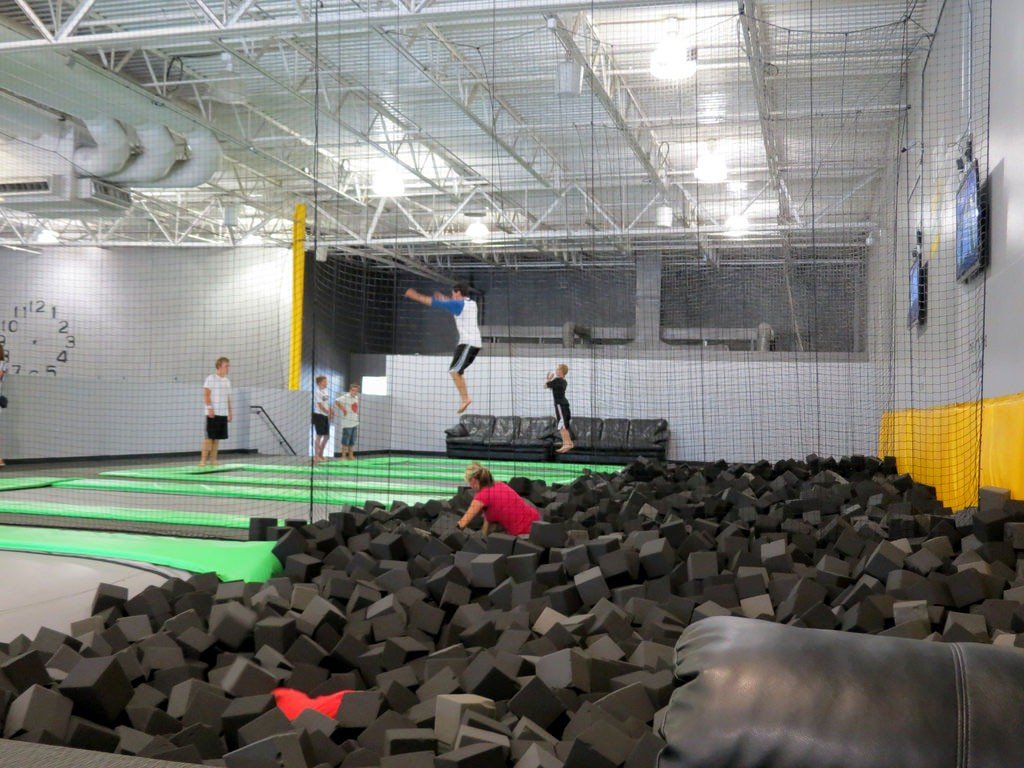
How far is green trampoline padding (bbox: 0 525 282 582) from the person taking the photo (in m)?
3.83

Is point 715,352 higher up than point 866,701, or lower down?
higher up

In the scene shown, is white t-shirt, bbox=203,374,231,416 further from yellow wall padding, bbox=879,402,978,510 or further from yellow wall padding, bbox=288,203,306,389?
yellow wall padding, bbox=879,402,978,510

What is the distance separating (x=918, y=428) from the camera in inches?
272

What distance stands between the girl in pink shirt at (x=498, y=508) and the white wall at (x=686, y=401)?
15.3 feet

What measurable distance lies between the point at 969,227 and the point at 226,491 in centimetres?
578

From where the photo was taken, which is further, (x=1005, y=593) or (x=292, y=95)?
(x=292, y=95)

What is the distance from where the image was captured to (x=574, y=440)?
12859 mm

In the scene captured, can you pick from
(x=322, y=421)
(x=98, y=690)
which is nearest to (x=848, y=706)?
(x=98, y=690)

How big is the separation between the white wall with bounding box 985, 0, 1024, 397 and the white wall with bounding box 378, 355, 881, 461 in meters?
4.24

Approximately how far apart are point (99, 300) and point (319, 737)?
17198 mm

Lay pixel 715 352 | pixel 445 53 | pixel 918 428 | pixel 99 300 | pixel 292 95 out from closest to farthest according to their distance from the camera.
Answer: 1. pixel 918 428
2. pixel 445 53
3. pixel 292 95
4. pixel 715 352
5. pixel 99 300

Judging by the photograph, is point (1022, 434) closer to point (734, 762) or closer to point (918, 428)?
point (918, 428)

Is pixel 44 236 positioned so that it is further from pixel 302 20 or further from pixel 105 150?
pixel 302 20

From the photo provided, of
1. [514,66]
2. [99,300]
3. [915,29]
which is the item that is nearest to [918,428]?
[915,29]
